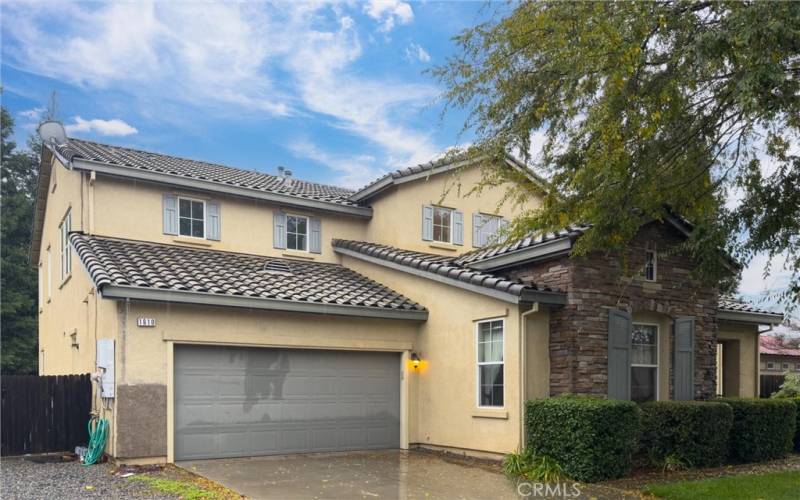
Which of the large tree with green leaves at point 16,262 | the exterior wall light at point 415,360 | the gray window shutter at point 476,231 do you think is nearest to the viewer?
the exterior wall light at point 415,360

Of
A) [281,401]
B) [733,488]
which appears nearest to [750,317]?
[733,488]

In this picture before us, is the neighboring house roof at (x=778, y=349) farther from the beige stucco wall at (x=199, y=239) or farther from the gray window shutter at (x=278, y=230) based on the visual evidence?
the gray window shutter at (x=278, y=230)

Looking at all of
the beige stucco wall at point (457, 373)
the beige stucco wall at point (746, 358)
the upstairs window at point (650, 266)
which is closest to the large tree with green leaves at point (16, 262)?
the beige stucco wall at point (457, 373)

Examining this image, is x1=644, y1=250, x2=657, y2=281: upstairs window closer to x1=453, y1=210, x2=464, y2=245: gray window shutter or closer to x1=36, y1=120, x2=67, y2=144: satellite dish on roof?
x1=453, y1=210, x2=464, y2=245: gray window shutter

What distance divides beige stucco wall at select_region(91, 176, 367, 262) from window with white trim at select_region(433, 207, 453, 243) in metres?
2.16

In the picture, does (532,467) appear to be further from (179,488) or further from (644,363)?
(179,488)

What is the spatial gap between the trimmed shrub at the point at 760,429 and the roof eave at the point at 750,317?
2430 mm

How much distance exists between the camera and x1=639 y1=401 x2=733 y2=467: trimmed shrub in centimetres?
1089

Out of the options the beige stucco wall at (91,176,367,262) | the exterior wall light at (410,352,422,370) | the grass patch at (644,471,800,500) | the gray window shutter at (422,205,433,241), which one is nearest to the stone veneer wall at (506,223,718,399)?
the grass patch at (644,471,800,500)

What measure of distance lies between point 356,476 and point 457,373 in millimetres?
3326

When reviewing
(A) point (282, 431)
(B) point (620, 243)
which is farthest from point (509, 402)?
(A) point (282, 431)

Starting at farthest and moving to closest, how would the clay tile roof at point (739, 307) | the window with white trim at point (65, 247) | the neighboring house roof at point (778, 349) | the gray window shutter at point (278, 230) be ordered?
the neighboring house roof at point (778, 349) < the gray window shutter at point (278, 230) < the clay tile roof at point (739, 307) < the window with white trim at point (65, 247)

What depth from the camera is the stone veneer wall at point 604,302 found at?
11336 millimetres

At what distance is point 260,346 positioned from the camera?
1228 cm
